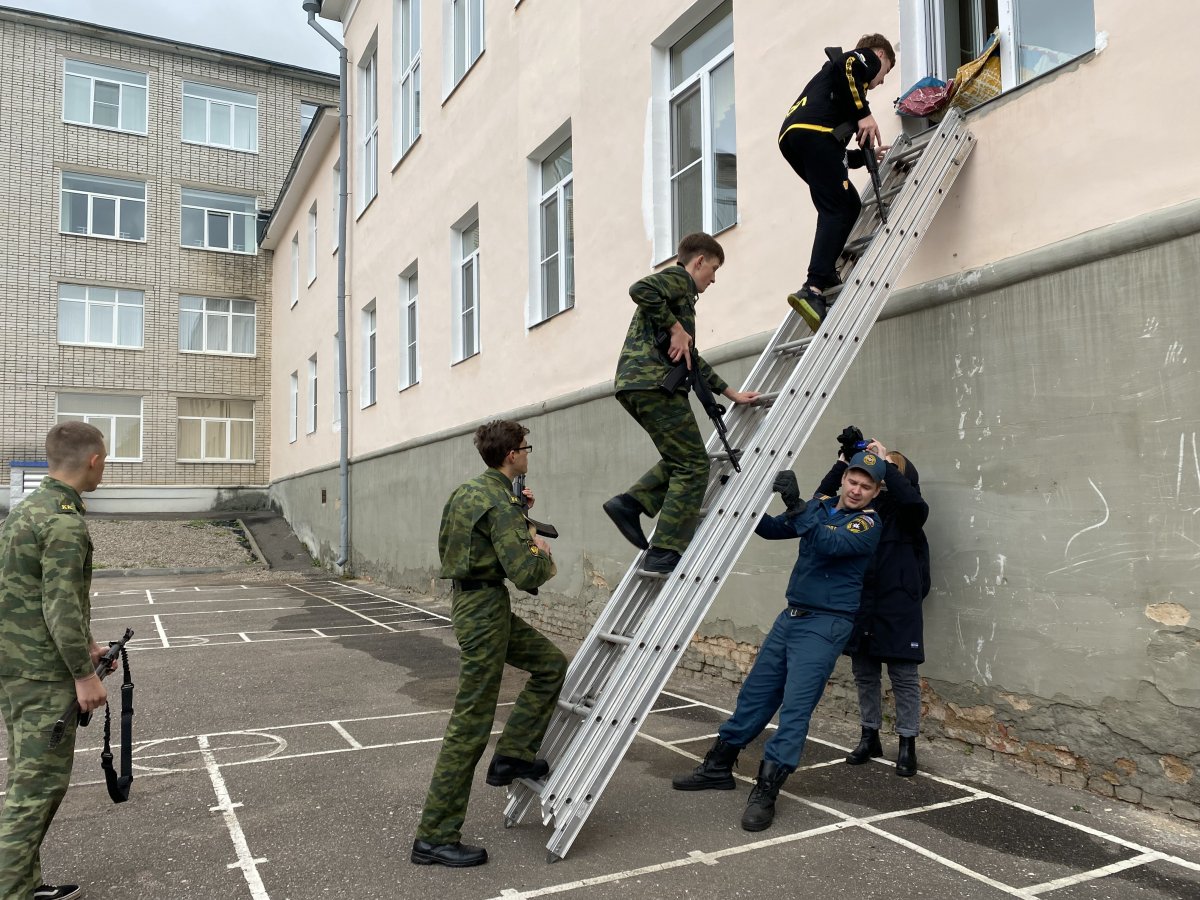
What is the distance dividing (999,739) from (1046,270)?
2417 mm

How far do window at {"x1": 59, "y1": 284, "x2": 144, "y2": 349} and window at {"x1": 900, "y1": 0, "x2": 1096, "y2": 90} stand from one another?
2410 cm

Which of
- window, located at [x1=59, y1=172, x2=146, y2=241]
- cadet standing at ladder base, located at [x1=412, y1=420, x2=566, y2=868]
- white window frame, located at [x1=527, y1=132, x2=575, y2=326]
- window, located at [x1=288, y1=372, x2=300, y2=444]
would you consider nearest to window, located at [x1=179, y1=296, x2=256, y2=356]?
window, located at [x1=59, y1=172, x2=146, y2=241]

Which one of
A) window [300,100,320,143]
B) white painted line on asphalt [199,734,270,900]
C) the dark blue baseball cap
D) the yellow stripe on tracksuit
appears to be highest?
window [300,100,320,143]

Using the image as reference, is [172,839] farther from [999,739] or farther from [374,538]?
[374,538]

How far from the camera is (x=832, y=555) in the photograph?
4.03 m

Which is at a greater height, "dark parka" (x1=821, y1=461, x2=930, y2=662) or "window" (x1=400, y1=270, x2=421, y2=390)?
"window" (x1=400, y1=270, x2=421, y2=390)

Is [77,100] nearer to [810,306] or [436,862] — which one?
[810,306]

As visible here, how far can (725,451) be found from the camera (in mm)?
4461

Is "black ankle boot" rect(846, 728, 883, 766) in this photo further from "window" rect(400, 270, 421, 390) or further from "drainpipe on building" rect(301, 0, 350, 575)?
"drainpipe on building" rect(301, 0, 350, 575)

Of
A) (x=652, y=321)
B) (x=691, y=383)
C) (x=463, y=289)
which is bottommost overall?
(x=691, y=383)

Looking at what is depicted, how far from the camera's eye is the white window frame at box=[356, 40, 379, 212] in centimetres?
1680

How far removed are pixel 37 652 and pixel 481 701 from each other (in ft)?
5.22

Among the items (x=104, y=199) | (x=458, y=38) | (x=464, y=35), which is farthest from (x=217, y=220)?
(x=464, y=35)

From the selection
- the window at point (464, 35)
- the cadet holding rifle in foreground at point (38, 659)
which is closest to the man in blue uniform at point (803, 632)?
the cadet holding rifle in foreground at point (38, 659)
